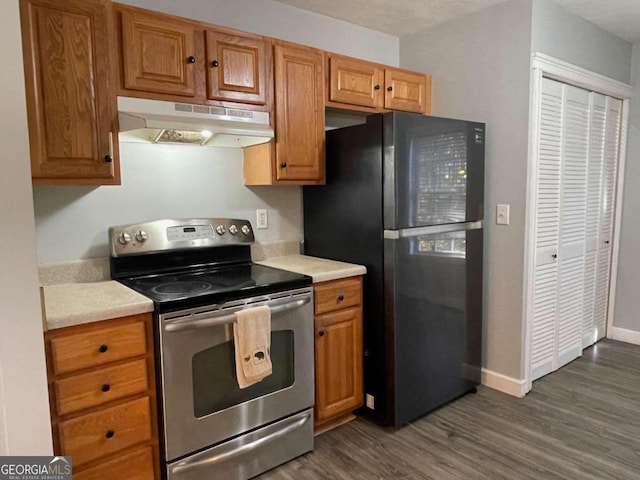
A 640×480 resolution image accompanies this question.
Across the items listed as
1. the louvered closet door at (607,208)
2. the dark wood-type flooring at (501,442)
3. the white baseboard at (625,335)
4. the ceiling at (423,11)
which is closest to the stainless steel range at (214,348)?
the dark wood-type flooring at (501,442)

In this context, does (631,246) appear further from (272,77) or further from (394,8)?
(272,77)

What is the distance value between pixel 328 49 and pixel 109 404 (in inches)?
96.5

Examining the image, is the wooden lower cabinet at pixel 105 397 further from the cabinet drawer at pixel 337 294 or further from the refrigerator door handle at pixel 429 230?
the refrigerator door handle at pixel 429 230

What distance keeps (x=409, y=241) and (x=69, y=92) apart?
1707 millimetres

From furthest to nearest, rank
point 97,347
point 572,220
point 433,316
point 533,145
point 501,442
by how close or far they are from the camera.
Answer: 1. point 572,220
2. point 533,145
3. point 433,316
4. point 501,442
5. point 97,347

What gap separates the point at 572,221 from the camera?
3.20 metres

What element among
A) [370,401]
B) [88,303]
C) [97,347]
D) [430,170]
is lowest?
[370,401]

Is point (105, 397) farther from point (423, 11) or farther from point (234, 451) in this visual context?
point (423, 11)

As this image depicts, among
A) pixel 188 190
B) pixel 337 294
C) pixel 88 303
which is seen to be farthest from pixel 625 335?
pixel 88 303

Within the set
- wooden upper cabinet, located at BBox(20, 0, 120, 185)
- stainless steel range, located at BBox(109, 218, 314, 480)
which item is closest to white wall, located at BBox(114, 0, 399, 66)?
wooden upper cabinet, located at BBox(20, 0, 120, 185)

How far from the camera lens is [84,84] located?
1.83 metres

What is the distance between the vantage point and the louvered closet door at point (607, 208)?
3523mm

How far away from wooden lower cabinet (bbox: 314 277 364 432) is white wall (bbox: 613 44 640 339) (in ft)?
8.90

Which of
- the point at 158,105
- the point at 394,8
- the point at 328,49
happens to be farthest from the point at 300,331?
the point at 394,8
